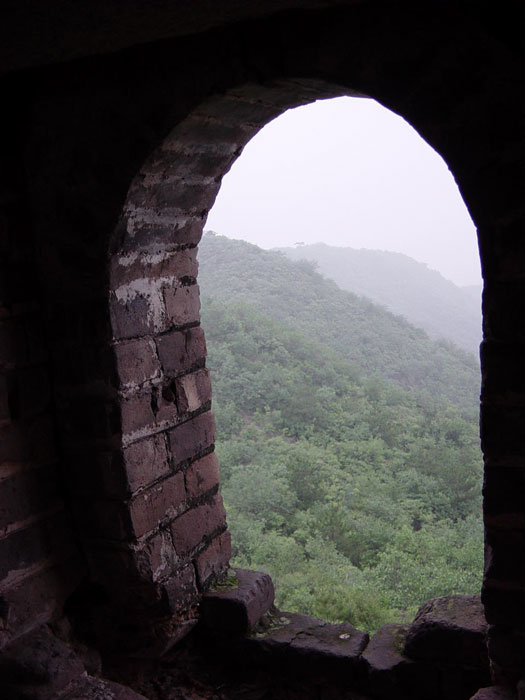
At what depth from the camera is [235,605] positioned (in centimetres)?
202

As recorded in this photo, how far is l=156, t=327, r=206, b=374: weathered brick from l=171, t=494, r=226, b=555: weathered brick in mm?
447

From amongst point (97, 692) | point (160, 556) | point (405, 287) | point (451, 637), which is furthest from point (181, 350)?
point (405, 287)

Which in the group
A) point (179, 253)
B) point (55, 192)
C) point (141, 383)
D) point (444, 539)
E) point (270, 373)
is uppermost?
point (55, 192)

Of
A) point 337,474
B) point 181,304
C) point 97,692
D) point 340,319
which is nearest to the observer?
point 97,692

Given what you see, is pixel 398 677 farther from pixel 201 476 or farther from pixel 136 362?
pixel 136 362

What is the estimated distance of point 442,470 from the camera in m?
6.34

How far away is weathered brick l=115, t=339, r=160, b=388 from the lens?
1.81 metres

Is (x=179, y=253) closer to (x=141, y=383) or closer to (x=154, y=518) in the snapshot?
(x=141, y=383)

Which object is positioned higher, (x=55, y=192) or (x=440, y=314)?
(x=55, y=192)

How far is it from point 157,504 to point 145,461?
5.5 inches

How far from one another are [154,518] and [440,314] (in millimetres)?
14747

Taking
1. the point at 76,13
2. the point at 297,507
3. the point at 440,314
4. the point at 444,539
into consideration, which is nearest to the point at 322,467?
the point at 297,507

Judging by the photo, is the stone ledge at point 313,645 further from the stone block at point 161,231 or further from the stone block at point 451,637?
the stone block at point 161,231

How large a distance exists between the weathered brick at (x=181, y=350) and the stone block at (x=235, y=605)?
715 millimetres
